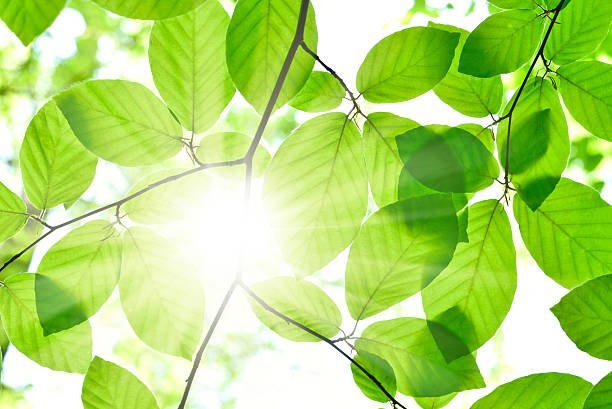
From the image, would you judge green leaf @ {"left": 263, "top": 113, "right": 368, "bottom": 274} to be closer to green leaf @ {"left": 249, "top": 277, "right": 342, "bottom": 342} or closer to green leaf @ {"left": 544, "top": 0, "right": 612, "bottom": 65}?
green leaf @ {"left": 249, "top": 277, "right": 342, "bottom": 342}

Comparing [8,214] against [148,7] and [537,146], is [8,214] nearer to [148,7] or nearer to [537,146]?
[148,7]

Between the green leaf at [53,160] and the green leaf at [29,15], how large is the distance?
176 mm

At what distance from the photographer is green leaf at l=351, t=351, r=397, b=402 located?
39cm

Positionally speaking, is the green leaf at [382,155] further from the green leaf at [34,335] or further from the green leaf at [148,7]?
the green leaf at [34,335]

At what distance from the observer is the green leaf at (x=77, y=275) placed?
409mm

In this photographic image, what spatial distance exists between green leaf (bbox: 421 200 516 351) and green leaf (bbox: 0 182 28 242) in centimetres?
41

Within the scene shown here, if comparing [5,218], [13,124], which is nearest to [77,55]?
[13,124]

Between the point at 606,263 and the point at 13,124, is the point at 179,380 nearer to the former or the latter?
the point at 13,124

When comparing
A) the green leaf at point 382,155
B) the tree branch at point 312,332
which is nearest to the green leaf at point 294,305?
the tree branch at point 312,332

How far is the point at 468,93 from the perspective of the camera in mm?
445

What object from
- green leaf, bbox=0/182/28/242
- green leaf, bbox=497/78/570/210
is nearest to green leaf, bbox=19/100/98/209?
green leaf, bbox=0/182/28/242

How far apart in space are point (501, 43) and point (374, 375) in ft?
1.06

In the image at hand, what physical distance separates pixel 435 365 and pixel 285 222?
0.18 metres

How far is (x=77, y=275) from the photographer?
417 millimetres
